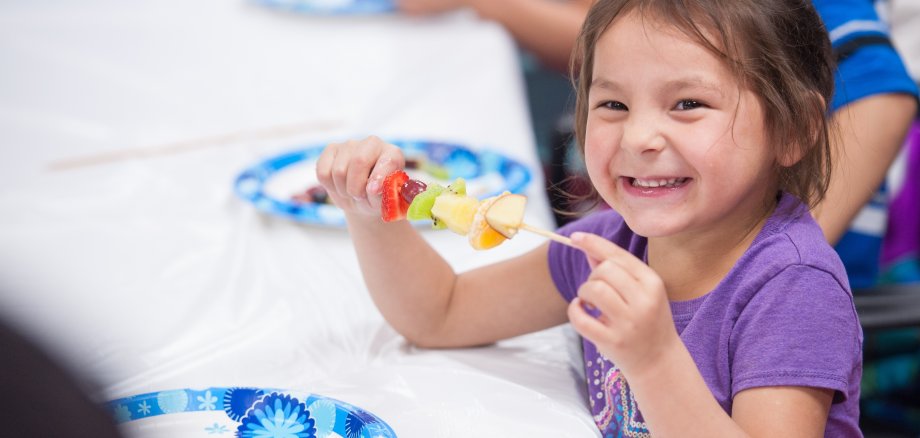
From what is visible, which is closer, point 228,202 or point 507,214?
point 507,214

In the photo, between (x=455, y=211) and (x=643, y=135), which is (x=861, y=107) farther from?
(x=455, y=211)

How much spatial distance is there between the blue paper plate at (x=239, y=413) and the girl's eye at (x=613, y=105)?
0.38 meters

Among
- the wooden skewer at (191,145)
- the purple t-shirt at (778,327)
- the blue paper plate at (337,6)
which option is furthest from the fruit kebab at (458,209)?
the blue paper plate at (337,6)

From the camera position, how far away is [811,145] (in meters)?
1.02

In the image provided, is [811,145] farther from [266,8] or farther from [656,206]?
[266,8]

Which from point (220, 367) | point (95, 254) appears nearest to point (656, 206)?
point (220, 367)

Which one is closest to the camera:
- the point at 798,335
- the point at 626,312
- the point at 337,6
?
the point at 626,312

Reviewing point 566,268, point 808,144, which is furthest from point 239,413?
point 808,144

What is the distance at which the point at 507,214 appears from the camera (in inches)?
36.1

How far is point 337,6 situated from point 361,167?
1649mm

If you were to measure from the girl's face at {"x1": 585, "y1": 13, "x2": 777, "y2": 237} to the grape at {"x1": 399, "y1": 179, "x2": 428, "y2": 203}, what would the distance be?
0.18m

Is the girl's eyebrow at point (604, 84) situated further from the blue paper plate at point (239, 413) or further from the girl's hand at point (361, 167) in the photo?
the blue paper plate at point (239, 413)

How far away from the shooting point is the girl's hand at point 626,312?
798mm

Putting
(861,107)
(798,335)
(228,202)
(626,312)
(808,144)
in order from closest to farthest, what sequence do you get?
(626,312), (798,335), (808,144), (861,107), (228,202)
